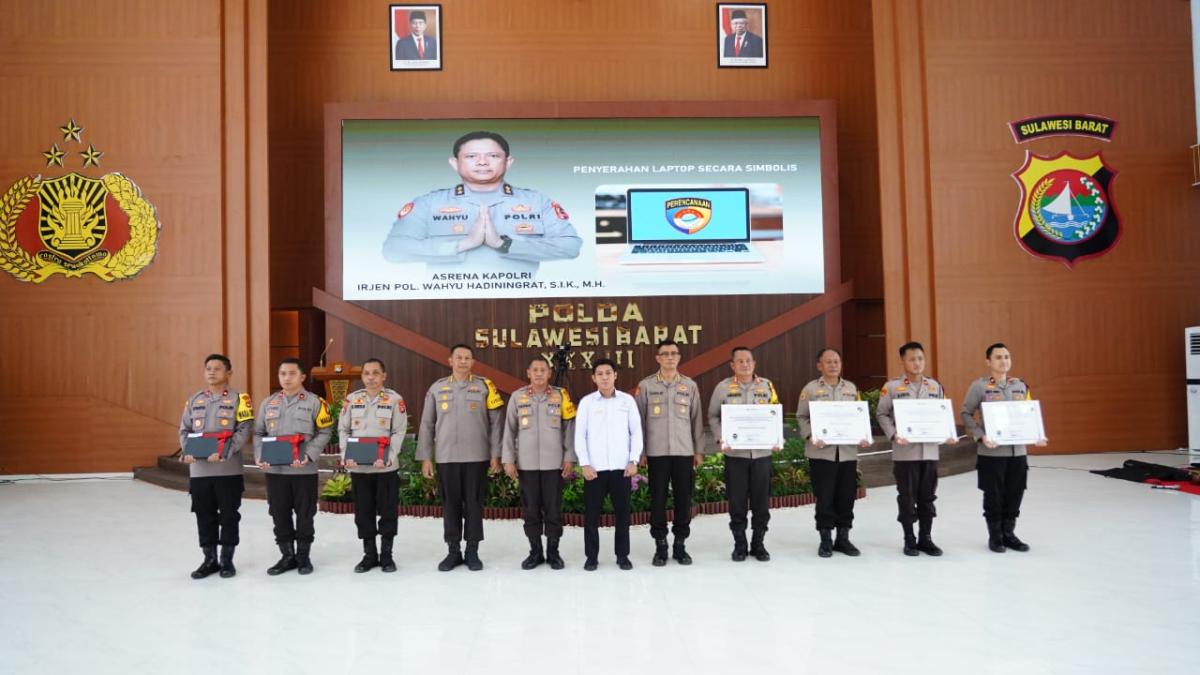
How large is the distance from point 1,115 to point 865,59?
433 inches

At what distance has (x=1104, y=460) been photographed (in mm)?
9422

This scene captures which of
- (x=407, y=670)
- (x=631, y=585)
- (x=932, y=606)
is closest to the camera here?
(x=407, y=670)

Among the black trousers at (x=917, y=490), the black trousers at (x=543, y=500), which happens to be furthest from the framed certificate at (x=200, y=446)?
the black trousers at (x=917, y=490)

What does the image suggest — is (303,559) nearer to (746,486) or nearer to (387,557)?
(387,557)

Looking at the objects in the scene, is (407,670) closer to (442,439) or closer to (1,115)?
(442,439)

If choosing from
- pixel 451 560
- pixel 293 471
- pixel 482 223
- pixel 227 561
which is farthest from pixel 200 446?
pixel 482 223

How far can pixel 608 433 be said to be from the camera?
15.8ft

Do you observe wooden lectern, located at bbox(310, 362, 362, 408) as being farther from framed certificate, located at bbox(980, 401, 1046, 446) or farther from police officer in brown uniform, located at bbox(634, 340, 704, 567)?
framed certificate, located at bbox(980, 401, 1046, 446)

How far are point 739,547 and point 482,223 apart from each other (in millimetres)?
6228

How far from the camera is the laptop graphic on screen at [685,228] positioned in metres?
10.1

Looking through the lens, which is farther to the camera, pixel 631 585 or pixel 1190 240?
pixel 1190 240

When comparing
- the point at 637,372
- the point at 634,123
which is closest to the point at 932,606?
the point at 637,372

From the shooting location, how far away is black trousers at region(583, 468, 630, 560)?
479 cm

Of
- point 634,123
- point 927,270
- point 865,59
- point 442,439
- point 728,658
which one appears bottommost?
point 728,658
